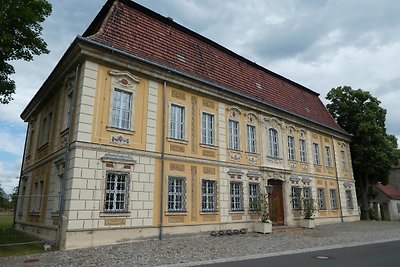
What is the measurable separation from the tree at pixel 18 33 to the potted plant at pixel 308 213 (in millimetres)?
16774

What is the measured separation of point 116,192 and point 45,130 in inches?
287

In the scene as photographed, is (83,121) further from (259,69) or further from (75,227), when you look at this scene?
(259,69)

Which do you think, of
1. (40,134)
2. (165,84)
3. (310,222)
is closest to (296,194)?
(310,222)

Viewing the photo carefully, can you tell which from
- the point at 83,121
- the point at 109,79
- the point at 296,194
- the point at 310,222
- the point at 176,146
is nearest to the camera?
the point at 83,121

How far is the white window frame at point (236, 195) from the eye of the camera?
16.0 m

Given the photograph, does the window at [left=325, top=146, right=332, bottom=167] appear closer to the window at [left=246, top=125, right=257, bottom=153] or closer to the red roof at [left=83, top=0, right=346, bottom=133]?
the red roof at [left=83, top=0, right=346, bottom=133]

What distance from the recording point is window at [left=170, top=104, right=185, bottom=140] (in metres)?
14.5

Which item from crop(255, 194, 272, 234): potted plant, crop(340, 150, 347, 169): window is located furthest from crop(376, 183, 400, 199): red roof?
crop(255, 194, 272, 234): potted plant

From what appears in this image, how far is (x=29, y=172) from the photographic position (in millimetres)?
17906

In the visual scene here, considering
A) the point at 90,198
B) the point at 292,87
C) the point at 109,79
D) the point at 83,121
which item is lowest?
the point at 90,198

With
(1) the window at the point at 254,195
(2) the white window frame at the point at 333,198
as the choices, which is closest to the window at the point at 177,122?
(1) the window at the point at 254,195

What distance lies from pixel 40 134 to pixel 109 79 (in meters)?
7.16

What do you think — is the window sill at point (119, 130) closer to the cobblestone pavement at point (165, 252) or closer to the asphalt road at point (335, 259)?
the cobblestone pavement at point (165, 252)

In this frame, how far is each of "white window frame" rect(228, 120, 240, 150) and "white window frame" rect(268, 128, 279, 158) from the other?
9.62 ft
